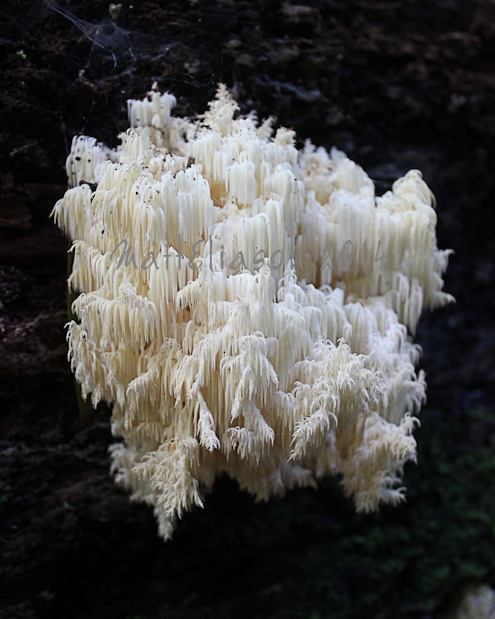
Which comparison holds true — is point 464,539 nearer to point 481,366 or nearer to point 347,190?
point 481,366

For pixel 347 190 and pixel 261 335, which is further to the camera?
pixel 347 190

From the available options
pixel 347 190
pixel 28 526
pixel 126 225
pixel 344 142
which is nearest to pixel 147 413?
pixel 126 225

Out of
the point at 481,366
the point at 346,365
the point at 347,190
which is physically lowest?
the point at 481,366

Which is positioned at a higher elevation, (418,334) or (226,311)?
(226,311)

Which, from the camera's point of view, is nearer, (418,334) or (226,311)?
(226,311)

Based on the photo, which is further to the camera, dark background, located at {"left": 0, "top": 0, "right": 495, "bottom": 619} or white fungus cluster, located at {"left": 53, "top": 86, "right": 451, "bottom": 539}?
dark background, located at {"left": 0, "top": 0, "right": 495, "bottom": 619}
